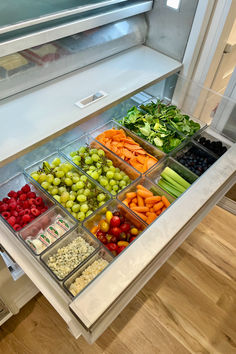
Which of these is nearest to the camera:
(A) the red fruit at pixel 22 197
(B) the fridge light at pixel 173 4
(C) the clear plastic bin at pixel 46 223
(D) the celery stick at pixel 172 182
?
(C) the clear plastic bin at pixel 46 223

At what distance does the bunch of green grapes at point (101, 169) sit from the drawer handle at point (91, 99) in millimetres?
225

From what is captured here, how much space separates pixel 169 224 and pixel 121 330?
38.4 inches

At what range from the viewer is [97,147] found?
1409 millimetres

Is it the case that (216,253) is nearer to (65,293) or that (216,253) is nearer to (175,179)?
(175,179)

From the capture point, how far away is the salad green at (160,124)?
1.44 metres

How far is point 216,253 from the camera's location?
5.86 feet

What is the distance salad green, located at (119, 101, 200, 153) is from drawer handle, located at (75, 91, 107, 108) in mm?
252

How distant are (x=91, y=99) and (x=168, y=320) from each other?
121 cm

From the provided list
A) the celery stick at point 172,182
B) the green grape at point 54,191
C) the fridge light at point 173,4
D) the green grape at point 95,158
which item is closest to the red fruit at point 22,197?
the green grape at point 54,191

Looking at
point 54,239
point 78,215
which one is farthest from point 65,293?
point 78,215

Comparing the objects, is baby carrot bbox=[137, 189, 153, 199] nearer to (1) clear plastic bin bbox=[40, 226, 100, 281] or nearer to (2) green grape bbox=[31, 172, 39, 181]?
(1) clear plastic bin bbox=[40, 226, 100, 281]

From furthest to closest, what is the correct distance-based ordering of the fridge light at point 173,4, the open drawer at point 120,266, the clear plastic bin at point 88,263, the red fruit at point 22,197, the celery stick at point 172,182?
the fridge light at point 173,4 → the celery stick at point 172,182 → the red fruit at point 22,197 → the clear plastic bin at point 88,263 → the open drawer at point 120,266

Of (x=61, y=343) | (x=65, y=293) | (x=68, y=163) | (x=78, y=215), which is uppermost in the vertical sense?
(x=68, y=163)

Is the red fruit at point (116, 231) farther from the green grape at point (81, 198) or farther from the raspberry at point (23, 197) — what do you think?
the raspberry at point (23, 197)
